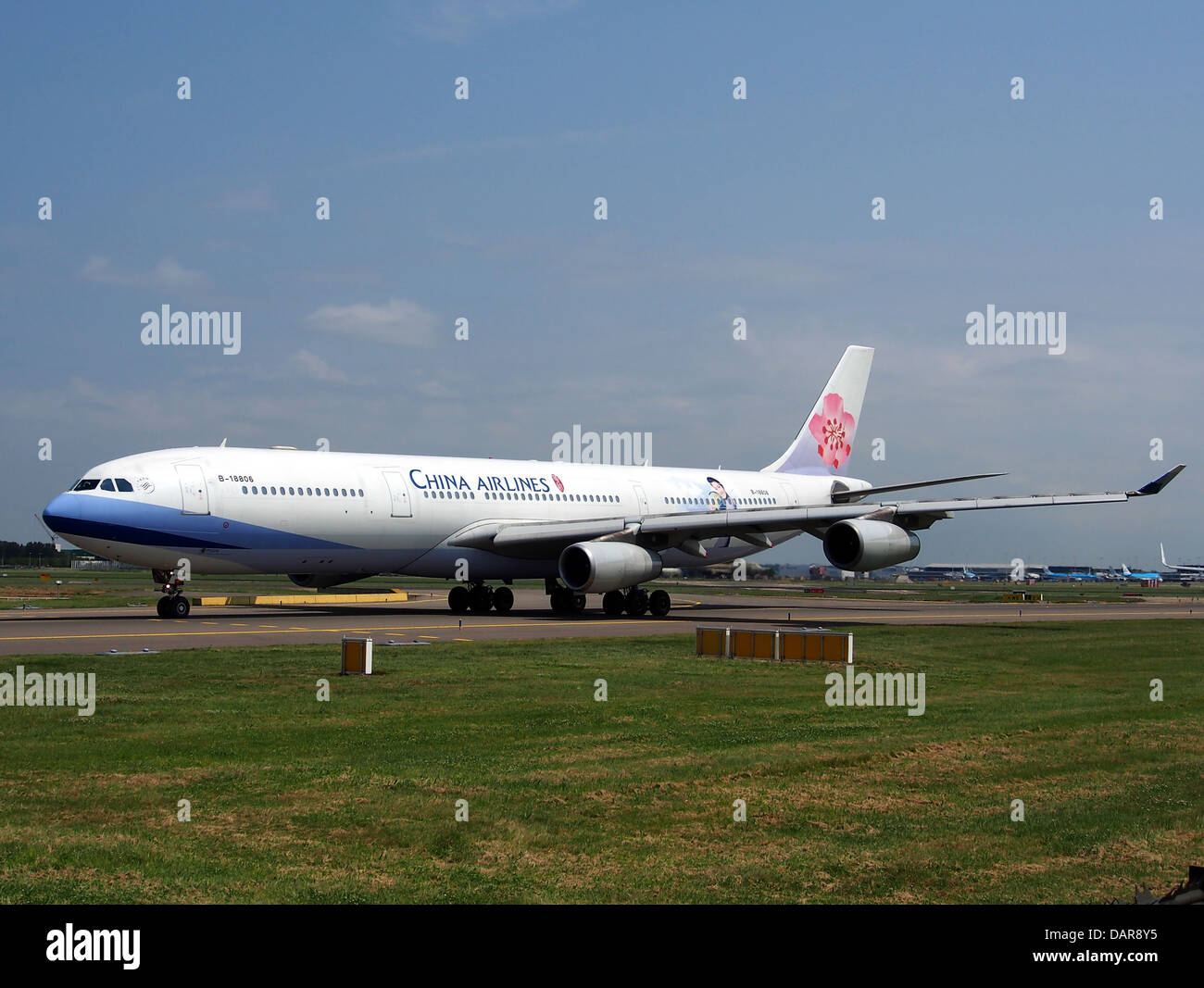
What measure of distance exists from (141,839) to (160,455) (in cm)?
2691

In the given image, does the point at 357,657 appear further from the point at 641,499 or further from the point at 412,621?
the point at 641,499

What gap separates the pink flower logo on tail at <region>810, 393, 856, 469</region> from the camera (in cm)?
5681

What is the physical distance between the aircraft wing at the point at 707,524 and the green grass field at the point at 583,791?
1753cm

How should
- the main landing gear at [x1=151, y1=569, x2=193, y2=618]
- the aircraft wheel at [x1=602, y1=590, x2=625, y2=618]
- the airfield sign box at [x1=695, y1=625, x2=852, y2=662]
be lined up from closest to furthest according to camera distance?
the airfield sign box at [x1=695, y1=625, x2=852, y2=662] < the main landing gear at [x1=151, y1=569, x2=193, y2=618] < the aircraft wheel at [x1=602, y1=590, x2=625, y2=618]

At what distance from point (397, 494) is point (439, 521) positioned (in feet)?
6.17

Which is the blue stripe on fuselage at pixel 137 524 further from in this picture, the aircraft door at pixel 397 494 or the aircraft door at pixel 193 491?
the aircraft door at pixel 397 494

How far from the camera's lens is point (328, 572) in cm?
3862

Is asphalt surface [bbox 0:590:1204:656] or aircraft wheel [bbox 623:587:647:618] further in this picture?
aircraft wheel [bbox 623:587:647:618]

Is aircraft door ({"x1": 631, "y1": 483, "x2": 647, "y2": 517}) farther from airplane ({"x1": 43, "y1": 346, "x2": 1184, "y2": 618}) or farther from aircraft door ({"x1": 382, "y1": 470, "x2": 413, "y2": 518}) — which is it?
aircraft door ({"x1": 382, "y1": 470, "x2": 413, "y2": 518})

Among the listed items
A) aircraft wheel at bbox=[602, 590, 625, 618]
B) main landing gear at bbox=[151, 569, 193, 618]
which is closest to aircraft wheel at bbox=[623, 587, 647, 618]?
aircraft wheel at bbox=[602, 590, 625, 618]

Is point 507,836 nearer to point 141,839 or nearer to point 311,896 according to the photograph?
point 311,896

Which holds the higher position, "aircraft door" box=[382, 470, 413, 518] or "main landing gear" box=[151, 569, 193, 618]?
"aircraft door" box=[382, 470, 413, 518]

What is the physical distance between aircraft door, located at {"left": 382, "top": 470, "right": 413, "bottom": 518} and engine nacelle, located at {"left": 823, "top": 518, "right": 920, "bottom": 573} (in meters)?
13.5
